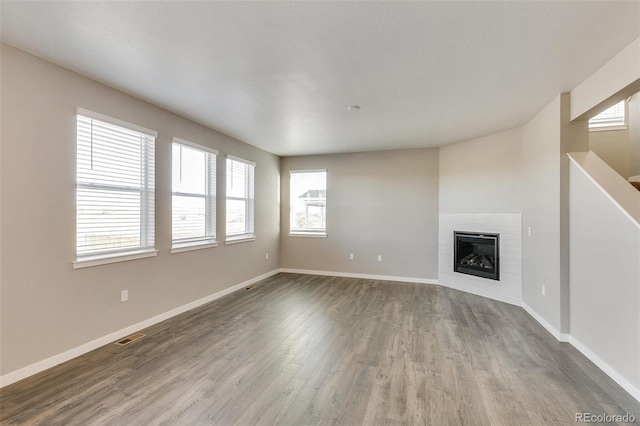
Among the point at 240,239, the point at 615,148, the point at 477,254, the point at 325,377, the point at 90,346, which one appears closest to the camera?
the point at 325,377

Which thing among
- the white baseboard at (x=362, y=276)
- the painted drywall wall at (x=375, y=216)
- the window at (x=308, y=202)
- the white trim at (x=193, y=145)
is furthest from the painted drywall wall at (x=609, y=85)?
the white trim at (x=193, y=145)

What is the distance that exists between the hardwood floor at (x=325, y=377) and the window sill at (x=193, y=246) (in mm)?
869

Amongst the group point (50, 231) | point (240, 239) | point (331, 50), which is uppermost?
point (331, 50)

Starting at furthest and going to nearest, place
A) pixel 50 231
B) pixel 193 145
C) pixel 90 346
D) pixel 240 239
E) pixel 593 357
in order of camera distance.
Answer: pixel 240 239 < pixel 193 145 < pixel 90 346 < pixel 593 357 < pixel 50 231

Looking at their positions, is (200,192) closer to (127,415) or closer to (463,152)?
(127,415)

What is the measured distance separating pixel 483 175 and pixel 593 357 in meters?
2.92

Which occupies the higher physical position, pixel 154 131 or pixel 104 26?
pixel 104 26

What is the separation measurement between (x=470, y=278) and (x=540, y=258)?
1.44 meters

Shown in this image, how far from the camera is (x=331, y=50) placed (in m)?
2.23

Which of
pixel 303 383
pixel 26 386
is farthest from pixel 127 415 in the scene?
pixel 303 383

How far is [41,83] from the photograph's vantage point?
7.93 feet

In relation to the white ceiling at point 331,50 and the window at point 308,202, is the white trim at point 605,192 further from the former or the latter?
the window at point 308,202

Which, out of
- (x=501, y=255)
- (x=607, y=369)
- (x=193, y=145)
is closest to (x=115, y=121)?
(x=193, y=145)

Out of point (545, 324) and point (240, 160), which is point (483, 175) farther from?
point (240, 160)
